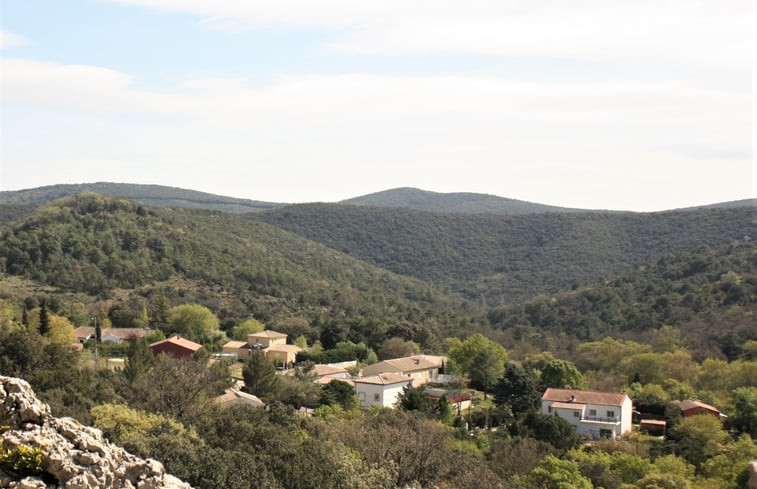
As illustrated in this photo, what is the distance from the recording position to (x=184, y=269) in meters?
75.1

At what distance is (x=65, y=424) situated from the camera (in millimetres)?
9500

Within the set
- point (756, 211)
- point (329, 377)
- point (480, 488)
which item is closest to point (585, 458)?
point (480, 488)

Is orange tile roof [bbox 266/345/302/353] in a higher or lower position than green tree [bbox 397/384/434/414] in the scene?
lower

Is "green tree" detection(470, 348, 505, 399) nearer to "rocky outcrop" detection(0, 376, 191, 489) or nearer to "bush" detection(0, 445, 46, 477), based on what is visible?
"rocky outcrop" detection(0, 376, 191, 489)

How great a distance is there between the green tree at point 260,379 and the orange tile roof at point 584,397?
41.4 ft

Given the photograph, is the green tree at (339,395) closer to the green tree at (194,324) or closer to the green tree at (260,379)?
the green tree at (260,379)

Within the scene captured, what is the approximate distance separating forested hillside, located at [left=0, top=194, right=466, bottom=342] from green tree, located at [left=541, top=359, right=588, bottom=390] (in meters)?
15.9

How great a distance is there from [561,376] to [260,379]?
16.2 m

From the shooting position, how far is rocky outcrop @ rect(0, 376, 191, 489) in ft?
28.7

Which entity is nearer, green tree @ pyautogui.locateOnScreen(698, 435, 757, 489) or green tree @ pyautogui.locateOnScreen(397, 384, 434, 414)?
green tree @ pyautogui.locateOnScreen(698, 435, 757, 489)

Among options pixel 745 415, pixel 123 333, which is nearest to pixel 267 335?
pixel 123 333

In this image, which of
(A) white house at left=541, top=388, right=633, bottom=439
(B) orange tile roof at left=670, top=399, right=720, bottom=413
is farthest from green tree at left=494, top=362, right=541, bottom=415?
(B) orange tile roof at left=670, top=399, right=720, bottom=413

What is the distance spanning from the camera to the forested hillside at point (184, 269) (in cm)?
6862

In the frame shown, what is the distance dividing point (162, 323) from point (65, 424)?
48375 mm
